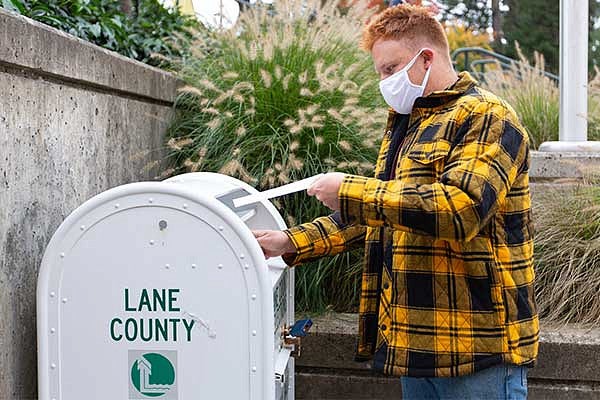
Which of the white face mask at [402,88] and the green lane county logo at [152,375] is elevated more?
the white face mask at [402,88]

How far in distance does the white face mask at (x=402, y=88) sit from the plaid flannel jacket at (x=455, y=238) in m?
0.03

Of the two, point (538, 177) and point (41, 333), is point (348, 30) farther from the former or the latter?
point (41, 333)

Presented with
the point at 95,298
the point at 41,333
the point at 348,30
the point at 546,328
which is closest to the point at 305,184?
the point at 95,298

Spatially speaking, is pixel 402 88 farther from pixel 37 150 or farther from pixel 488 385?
pixel 37 150

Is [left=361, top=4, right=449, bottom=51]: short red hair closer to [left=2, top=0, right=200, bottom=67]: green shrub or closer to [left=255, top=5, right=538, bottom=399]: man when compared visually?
[left=255, top=5, right=538, bottom=399]: man

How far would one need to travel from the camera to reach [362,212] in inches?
86.0

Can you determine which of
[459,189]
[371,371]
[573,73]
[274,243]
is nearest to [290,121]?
[371,371]

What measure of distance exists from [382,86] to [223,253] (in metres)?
0.68

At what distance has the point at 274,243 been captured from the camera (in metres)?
2.56

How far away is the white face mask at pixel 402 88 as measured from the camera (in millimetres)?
2352

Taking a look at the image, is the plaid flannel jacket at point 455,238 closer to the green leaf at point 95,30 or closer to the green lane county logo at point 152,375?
the green lane county logo at point 152,375

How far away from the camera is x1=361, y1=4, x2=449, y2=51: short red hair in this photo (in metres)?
2.36

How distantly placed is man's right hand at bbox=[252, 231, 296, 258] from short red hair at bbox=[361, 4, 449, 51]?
0.66m

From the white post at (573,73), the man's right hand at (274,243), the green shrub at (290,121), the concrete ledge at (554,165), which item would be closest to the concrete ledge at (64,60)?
the green shrub at (290,121)
